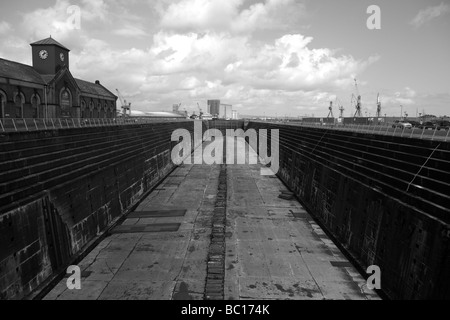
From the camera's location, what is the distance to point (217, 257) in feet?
66.1

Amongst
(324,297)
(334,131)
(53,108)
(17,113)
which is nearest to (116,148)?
(334,131)

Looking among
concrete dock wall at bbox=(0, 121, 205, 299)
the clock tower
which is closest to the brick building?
the clock tower

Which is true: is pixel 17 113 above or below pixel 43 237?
above

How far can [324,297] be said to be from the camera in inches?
613

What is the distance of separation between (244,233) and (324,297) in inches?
374

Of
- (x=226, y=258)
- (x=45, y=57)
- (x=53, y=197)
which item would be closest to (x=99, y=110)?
(x=45, y=57)

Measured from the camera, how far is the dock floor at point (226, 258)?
52.3ft

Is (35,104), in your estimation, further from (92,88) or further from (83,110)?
(92,88)

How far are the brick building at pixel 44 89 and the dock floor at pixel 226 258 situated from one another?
3153 centimetres

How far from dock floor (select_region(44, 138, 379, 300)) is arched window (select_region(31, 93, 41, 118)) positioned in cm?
3332
